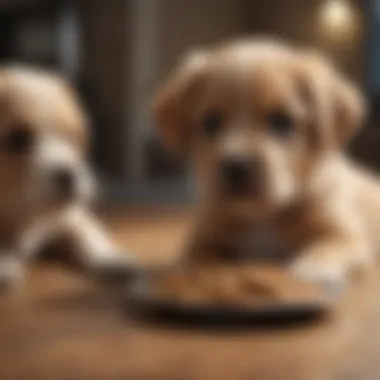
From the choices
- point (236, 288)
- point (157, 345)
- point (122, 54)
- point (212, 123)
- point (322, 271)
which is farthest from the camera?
point (122, 54)

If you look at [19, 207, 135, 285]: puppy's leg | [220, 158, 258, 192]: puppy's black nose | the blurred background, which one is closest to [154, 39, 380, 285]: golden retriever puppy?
[220, 158, 258, 192]: puppy's black nose

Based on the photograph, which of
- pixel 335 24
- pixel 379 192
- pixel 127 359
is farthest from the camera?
pixel 335 24

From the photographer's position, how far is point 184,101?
4.76 feet

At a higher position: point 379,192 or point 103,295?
point 379,192

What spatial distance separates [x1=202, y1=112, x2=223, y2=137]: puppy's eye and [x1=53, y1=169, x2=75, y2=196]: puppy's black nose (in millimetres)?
195

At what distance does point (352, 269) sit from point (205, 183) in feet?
0.70

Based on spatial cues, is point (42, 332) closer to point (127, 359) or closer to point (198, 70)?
point (127, 359)

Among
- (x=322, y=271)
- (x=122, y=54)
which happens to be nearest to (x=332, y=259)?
(x=322, y=271)

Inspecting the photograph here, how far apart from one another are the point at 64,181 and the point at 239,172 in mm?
276

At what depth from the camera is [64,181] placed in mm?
1494

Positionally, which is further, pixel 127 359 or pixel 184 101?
pixel 184 101

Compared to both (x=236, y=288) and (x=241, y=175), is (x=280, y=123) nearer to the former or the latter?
(x=241, y=175)

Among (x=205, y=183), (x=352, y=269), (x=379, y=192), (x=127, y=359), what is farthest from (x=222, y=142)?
(x=127, y=359)

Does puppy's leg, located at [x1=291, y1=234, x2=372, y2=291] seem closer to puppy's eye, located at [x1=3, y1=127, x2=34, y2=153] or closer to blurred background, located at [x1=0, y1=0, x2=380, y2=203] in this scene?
puppy's eye, located at [x1=3, y1=127, x2=34, y2=153]
